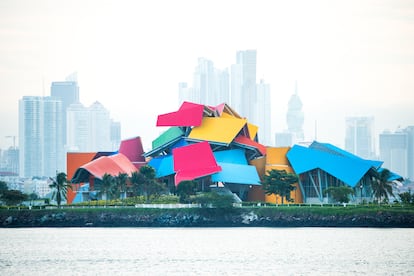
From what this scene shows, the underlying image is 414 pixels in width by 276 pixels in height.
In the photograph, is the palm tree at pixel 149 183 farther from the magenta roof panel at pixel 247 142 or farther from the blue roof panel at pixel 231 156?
→ the magenta roof panel at pixel 247 142

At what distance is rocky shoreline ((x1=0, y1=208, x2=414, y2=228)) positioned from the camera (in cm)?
10256

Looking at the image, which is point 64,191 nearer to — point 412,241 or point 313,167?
point 313,167

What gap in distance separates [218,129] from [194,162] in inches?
280

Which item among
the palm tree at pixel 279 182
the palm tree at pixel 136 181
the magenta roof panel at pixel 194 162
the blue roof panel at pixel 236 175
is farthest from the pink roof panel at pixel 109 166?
the palm tree at pixel 279 182

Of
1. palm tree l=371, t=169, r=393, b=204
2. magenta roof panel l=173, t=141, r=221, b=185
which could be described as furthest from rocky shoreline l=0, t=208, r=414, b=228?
palm tree l=371, t=169, r=393, b=204

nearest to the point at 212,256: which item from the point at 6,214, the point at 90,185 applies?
the point at 6,214

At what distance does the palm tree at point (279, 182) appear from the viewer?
114 m

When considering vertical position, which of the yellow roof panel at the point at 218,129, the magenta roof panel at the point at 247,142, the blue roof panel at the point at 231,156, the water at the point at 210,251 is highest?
the yellow roof panel at the point at 218,129

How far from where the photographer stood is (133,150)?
431 feet

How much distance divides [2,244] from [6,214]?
874 inches

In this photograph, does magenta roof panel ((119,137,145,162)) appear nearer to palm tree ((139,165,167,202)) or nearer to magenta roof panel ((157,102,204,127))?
magenta roof panel ((157,102,204,127))

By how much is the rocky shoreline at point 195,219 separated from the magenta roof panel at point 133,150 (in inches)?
915

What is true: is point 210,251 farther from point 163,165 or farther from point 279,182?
point 163,165

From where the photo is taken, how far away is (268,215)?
344 feet
